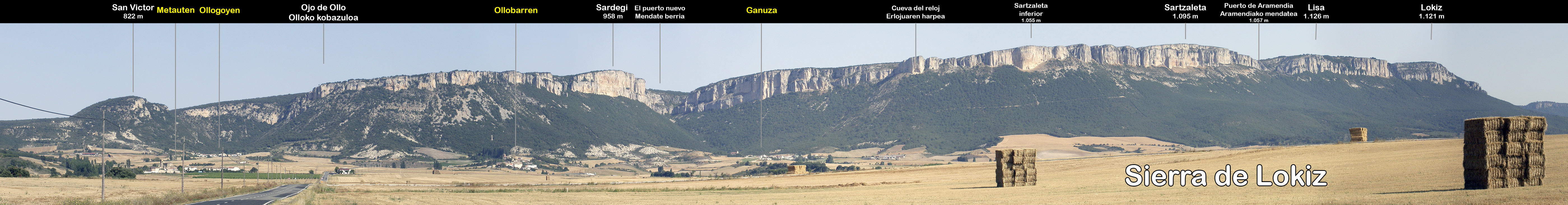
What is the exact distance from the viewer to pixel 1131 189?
32.8m

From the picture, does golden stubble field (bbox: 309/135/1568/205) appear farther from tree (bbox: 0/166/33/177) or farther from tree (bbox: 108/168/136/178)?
tree (bbox: 0/166/33/177)

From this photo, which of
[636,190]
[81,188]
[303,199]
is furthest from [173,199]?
[81,188]

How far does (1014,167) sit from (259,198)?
38.5m

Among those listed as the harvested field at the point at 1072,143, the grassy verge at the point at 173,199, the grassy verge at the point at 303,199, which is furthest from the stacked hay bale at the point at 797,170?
the harvested field at the point at 1072,143

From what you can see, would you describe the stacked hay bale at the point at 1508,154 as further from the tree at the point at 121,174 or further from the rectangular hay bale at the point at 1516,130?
the tree at the point at 121,174

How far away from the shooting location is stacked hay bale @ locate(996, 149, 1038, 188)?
39.9 meters

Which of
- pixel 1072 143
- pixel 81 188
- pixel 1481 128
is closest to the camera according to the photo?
pixel 1481 128

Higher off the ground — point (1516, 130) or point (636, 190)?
point (1516, 130)

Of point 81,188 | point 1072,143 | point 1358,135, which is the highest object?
point 1358,135

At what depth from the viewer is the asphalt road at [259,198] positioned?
41.9 meters

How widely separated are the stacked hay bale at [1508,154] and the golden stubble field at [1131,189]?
1.43ft

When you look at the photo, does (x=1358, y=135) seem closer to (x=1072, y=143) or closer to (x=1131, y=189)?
(x=1131, y=189)

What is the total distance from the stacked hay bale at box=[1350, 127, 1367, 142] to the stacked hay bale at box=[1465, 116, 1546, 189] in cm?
3131
